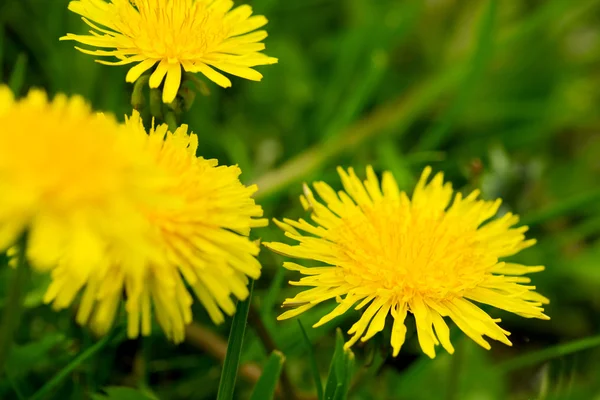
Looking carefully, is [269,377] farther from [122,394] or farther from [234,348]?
[122,394]

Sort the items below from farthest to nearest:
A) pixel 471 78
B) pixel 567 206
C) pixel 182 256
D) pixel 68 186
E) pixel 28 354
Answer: pixel 471 78
pixel 567 206
pixel 28 354
pixel 182 256
pixel 68 186

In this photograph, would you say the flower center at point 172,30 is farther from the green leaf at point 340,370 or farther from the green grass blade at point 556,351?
the green grass blade at point 556,351

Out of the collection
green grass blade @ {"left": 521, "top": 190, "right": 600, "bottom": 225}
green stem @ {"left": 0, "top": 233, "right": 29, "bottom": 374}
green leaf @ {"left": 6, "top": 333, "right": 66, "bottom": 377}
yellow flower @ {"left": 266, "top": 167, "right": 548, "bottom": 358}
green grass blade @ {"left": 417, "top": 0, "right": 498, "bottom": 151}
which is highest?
green grass blade @ {"left": 417, "top": 0, "right": 498, "bottom": 151}

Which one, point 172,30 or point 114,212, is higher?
point 172,30

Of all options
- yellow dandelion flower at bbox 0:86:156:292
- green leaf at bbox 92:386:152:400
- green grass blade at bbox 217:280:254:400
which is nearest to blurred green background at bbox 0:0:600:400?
green leaf at bbox 92:386:152:400

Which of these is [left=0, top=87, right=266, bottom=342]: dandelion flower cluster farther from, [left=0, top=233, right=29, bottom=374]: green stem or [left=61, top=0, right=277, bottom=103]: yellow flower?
[left=61, top=0, right=277, bottom=103]: yellow flower

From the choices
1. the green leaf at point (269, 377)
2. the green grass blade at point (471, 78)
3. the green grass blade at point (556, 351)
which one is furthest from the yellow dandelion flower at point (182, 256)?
the green grass blade at point (471, 78)

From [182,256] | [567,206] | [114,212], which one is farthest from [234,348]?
[567,206]
